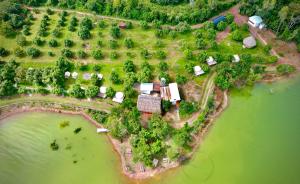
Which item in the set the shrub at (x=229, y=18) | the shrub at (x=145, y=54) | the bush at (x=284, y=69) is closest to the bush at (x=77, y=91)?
the shrub at (x=145, y=54)

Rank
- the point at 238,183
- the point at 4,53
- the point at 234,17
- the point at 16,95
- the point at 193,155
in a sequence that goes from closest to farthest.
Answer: the point at 238,183
the point at 193,155
the point at 16,95
the point at 4,53
the point at 234,17

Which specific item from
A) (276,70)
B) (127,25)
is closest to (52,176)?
(127,25)

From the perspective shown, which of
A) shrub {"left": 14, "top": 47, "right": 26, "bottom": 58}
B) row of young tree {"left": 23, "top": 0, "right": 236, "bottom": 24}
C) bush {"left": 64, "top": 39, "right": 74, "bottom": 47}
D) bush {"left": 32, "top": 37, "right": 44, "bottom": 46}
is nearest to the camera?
shrub {"left": 14, "top": 47, "right": 26, "bottom": 58}

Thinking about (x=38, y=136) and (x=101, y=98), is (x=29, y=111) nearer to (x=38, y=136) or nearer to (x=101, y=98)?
(x=38, y=136)

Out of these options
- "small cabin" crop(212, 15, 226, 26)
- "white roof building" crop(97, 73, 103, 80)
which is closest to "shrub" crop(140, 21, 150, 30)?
"small cabin" crop(212, 15, 226, 26)

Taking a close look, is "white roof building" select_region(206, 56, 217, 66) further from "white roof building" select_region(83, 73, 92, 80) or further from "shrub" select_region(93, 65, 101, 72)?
"white roof building" select_region(83, 73, 92, 80)

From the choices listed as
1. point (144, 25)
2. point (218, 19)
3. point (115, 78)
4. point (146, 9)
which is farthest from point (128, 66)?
point (218, 19)

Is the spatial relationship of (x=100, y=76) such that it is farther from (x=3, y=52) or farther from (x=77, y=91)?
(x=3, y=52)
